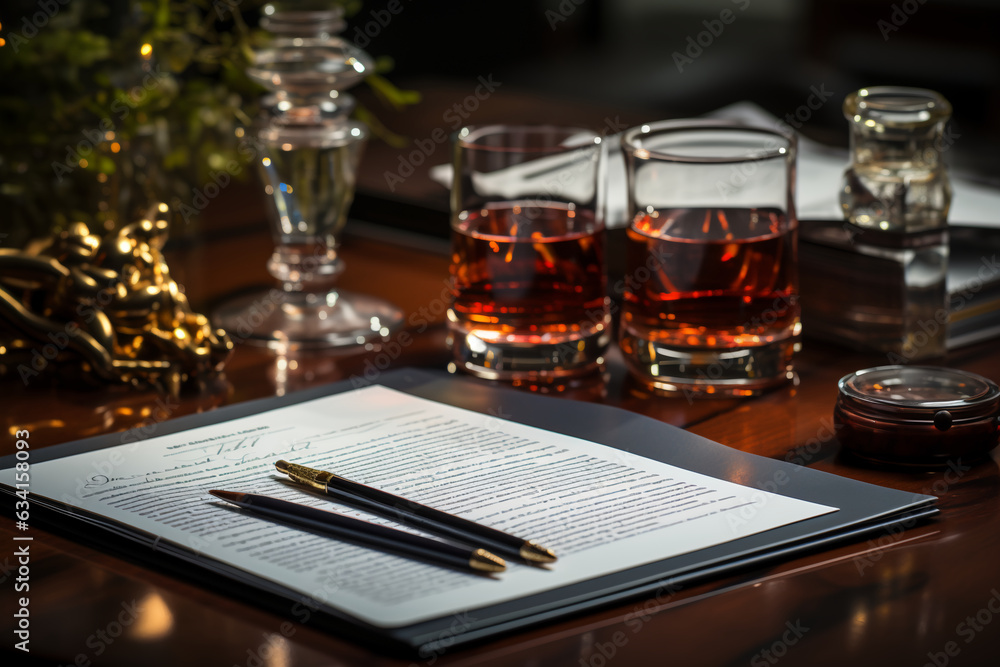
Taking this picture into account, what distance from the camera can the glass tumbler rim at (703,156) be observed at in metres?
0.88

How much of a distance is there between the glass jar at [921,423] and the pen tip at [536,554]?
279 millimetres

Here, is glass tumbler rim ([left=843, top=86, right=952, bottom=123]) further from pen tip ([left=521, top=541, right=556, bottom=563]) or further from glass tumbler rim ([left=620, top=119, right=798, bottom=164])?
pen tip ([left=521, top=541, right=556, bottom=563])

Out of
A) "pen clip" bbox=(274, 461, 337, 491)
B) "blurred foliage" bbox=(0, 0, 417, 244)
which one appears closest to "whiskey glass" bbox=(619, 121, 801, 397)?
"pen clip" bbox=(274, 461, 337, 491)

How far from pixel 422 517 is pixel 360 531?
4 centimetres

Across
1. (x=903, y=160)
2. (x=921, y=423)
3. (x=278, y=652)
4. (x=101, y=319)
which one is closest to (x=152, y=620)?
(x=278, y=652)

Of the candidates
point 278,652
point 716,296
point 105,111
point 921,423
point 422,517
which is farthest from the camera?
point 105,111

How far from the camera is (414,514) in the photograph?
0.68 meters

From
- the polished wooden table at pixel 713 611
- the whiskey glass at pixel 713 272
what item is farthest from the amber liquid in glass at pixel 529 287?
the polished wooden table at pixel 713 611

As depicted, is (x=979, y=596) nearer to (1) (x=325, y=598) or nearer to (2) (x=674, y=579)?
(2) (x=674, y=579)

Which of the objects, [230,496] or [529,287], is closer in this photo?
[230,496]

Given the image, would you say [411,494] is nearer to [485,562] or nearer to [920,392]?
[485,562]

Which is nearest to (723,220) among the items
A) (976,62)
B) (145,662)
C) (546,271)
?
(546,271)

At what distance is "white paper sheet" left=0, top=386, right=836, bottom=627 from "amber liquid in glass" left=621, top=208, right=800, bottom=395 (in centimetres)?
15

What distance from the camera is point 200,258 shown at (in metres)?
1.31
